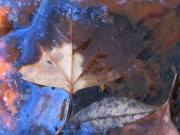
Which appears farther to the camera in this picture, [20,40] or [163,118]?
[20,40]

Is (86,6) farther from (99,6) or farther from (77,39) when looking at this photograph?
(77,39)


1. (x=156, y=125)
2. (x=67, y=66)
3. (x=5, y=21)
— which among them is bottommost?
(x=156, y=125)

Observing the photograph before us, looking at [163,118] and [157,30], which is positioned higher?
[157,30]

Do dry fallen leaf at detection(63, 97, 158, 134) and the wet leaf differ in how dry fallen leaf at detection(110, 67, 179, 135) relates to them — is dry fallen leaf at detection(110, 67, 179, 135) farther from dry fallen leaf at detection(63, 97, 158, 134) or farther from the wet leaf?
the wet leaf

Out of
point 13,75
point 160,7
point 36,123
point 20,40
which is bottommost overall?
point 36,123

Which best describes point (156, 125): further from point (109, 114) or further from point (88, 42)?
point (88, 42)

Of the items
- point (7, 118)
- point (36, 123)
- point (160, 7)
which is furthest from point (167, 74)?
point (7, 118)

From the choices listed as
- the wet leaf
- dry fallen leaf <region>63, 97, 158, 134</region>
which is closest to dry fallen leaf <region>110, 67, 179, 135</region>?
dry fallen leaf <region>63, 97, 158, 134</region>

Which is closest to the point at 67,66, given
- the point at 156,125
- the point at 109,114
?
the point at 109,114
